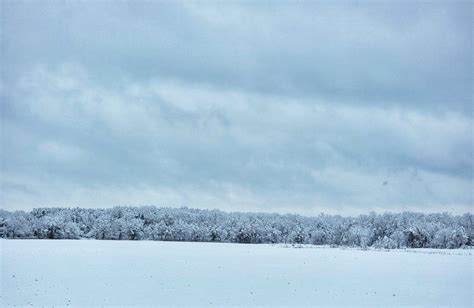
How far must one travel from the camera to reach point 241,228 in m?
99.0

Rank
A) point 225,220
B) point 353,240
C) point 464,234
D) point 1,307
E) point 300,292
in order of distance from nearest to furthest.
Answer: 1. point 1,307
2. point 300,292
3. point 464,234
4. point 353,240
5. point 225,220

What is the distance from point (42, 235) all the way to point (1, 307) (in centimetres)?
7389

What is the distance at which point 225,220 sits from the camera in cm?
10362

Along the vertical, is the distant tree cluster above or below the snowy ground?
above

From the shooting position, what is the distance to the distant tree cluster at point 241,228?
83188 mm

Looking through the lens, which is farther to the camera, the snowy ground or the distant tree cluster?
the distant tree cluster

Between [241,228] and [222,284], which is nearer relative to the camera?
[222,284]

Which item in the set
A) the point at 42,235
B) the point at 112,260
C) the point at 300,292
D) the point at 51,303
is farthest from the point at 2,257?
the point at 42,235

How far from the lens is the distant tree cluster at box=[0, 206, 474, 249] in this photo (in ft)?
273

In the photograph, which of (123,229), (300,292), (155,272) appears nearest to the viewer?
(300,292)

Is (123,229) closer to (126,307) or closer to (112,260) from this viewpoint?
(112,260)

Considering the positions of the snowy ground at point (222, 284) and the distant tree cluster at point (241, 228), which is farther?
the distant tree cluster at point (241, 228)

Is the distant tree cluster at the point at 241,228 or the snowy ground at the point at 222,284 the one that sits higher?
the distant tree cluster at the point at 241,228

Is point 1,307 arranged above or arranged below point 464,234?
below
